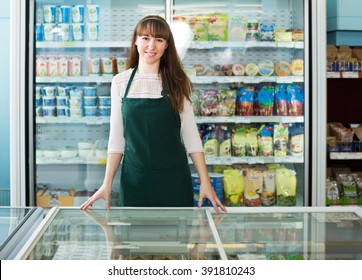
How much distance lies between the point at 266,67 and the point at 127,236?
100 inches

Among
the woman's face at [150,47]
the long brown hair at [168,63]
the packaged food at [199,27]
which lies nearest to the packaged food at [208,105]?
the packaged food at [199,27]

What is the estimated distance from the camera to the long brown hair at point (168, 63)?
101 inches

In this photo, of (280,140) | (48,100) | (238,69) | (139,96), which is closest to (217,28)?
(238,69)

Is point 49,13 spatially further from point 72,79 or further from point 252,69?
point 252,69

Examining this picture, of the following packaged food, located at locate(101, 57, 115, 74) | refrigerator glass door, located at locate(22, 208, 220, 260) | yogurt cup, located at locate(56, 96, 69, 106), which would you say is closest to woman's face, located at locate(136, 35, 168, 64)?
refrigerator glass door, located at locate(22, 208, 220, 260)

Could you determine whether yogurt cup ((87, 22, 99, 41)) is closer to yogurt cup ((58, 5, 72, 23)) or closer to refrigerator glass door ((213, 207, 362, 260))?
yogurt cup ((58, 5, 72, 23))

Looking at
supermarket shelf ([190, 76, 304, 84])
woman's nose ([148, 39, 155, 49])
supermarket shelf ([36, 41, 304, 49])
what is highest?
supermarket shelf ([36, 41, 304, 49])

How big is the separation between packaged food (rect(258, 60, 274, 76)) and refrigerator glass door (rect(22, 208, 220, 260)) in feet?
7.26

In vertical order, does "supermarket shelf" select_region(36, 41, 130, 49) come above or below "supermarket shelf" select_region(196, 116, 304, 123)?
above

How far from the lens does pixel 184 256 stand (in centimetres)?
152

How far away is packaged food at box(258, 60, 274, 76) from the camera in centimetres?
398

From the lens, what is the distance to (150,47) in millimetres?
2576

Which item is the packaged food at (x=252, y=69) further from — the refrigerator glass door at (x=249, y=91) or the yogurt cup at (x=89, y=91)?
the yogurt cup at (x=89, y=91)

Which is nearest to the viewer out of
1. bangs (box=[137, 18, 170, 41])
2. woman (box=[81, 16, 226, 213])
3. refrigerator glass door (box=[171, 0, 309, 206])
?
bangs (box=[137, 18, 170, 41])
